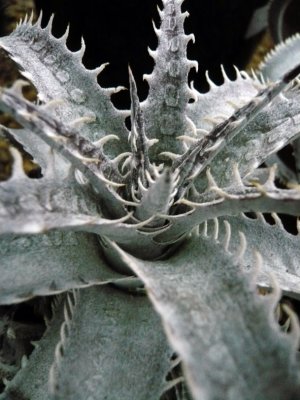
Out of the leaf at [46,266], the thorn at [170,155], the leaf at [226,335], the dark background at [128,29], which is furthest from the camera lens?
the dark background at [128,29]

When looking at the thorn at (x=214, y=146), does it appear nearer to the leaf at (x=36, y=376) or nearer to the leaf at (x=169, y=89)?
the leaf at (x=169, y=89)

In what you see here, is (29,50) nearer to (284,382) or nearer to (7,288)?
(7,288)

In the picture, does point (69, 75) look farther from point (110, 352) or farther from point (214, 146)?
point (110, 352)

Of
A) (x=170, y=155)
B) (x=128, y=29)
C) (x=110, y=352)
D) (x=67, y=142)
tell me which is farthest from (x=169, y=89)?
(x=128, y=29)

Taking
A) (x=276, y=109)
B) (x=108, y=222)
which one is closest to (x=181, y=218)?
(x=108, y=222)

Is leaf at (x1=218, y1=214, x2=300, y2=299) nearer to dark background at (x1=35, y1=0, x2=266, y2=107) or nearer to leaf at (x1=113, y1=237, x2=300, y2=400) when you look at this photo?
leaf at (x1=113, y1=237, x2=300, y2=400)

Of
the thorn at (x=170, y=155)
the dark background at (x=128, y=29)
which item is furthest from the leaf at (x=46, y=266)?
the dark background at (x=128, y=29)
